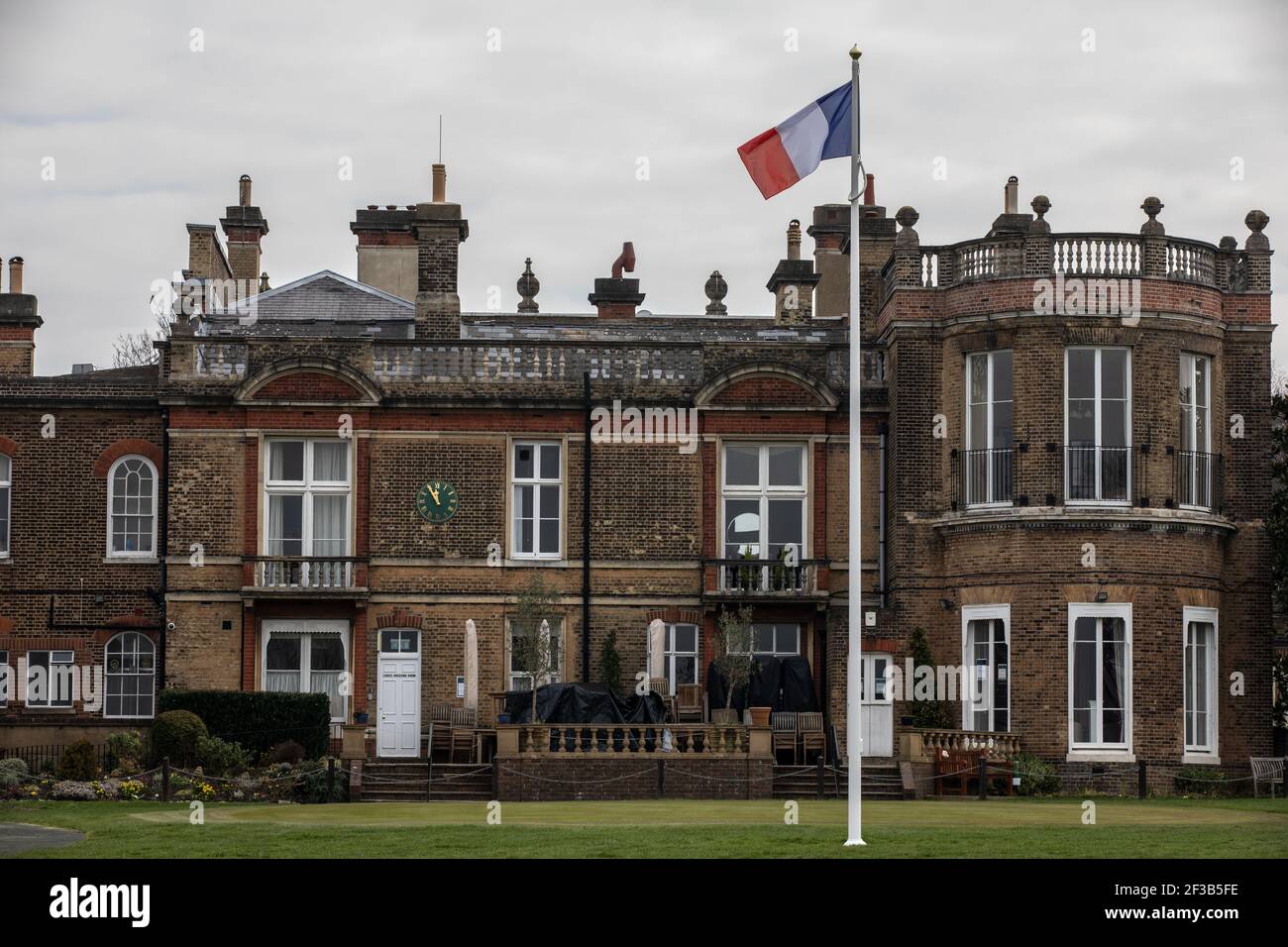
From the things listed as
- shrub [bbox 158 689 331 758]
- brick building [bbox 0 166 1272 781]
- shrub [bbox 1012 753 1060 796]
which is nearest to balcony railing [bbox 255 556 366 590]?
brick building [bbox 0 166 1272 781]

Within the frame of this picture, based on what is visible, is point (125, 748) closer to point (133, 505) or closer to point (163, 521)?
point (163, 521)

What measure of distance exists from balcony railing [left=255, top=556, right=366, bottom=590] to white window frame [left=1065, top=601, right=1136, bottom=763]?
12.6 m

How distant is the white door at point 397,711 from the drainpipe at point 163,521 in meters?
4.01

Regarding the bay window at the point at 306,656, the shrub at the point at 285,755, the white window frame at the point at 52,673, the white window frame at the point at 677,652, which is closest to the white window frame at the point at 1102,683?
the white window frame at the point at 677,652

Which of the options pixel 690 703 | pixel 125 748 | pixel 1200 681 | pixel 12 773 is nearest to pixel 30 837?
pixel 12 773

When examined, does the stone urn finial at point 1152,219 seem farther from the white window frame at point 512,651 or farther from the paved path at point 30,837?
the paved path at point 30,837

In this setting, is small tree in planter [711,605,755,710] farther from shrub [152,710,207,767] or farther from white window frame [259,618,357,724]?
shrub [152,710,207,767]

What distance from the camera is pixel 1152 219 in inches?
1515

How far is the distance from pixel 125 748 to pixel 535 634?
7.15 m

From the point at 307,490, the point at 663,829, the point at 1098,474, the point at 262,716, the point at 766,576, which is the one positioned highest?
the point at 1098,474

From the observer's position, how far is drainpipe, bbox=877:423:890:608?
4060cm

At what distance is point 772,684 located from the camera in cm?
3969

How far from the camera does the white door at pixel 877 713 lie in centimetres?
3956
